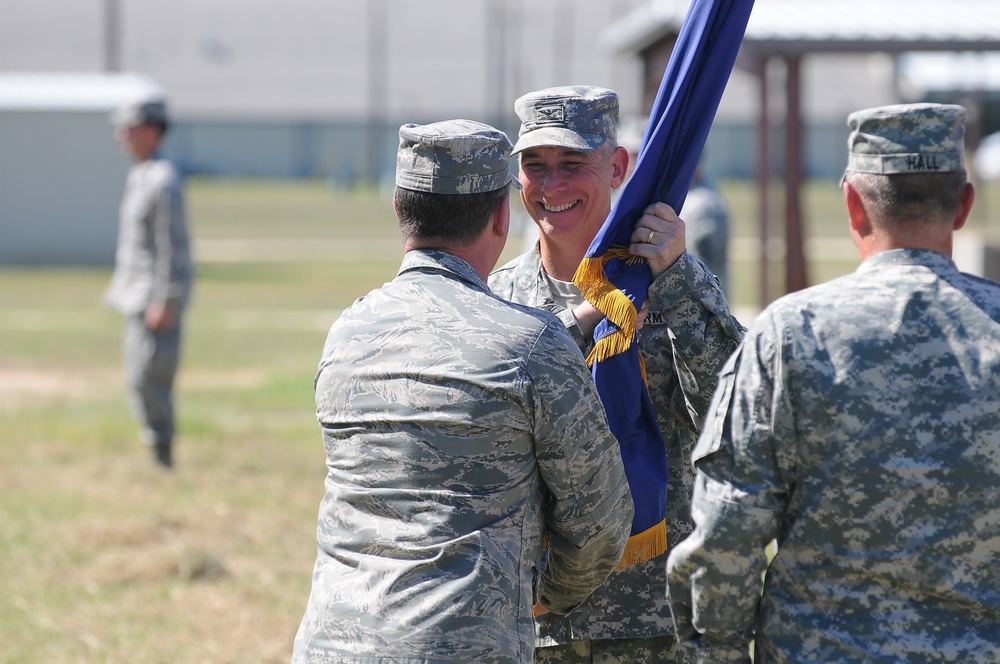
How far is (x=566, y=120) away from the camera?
3314 millimetres

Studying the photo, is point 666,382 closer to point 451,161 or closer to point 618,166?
point 618,166

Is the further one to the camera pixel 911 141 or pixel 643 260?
pixel 643 260

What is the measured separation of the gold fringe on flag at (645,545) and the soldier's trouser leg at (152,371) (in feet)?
20.1

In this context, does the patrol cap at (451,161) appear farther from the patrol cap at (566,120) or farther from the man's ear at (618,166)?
the man's ear at (618,166)

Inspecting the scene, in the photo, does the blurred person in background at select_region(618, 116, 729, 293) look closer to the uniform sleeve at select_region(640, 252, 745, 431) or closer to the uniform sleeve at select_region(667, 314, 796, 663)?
the uniform sleeve at select_region(640, 252, 745, 431)

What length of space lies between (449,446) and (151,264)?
6638mm

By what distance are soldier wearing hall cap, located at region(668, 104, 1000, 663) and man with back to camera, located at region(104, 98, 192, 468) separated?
21.7 ft

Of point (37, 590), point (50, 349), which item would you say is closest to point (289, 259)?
point (50, 349)

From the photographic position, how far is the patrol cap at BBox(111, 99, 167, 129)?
853 cm

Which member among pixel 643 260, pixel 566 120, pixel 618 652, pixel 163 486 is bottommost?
pixel 163 486

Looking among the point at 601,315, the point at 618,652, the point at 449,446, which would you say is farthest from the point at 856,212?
the point at 618,652

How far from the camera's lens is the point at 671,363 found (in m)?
3.40

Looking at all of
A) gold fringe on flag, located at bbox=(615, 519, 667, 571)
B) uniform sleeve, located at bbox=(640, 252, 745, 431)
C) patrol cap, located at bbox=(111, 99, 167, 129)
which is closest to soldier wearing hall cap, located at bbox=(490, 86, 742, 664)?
uniform sleeve, located at bbox=(640, 252, 745, 431)

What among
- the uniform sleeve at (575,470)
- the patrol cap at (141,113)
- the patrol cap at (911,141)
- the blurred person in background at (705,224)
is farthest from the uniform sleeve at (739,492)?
the patrol cap at (141,113)
